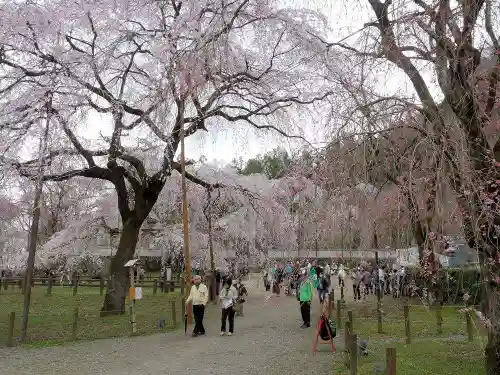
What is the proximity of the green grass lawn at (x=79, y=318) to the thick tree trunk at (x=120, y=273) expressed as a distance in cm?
46

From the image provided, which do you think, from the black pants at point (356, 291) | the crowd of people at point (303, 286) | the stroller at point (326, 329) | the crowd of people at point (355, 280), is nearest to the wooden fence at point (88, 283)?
the crowd of people at point (303, 286)

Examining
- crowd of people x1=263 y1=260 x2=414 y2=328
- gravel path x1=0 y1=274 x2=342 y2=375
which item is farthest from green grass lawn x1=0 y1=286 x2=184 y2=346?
crowd of people x1=263 y1=260 x2=414 y2=328

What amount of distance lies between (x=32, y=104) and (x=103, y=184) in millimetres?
13216

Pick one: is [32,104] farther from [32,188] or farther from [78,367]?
[78,367]

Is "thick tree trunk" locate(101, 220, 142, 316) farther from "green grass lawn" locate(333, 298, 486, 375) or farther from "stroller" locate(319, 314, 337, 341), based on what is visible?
"stroller" locate(319, 314, 337, 341)

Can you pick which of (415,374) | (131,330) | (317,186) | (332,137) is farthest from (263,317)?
(332,137)

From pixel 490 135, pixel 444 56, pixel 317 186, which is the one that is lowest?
pixel 317 186

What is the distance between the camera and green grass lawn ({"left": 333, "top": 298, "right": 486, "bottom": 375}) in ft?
25.8

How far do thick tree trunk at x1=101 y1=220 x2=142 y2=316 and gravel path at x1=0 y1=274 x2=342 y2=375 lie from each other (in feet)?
13.4

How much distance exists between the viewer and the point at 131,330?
13477mm

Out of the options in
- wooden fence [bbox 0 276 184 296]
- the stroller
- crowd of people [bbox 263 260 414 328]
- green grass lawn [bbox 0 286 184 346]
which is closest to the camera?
the stroller

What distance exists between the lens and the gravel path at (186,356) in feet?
29.0

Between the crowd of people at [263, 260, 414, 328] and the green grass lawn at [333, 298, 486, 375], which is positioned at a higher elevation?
the crowd of people at [263, 260, 414, 328]

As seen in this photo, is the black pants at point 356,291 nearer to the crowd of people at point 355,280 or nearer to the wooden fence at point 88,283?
the crowd of people at point 355,280
